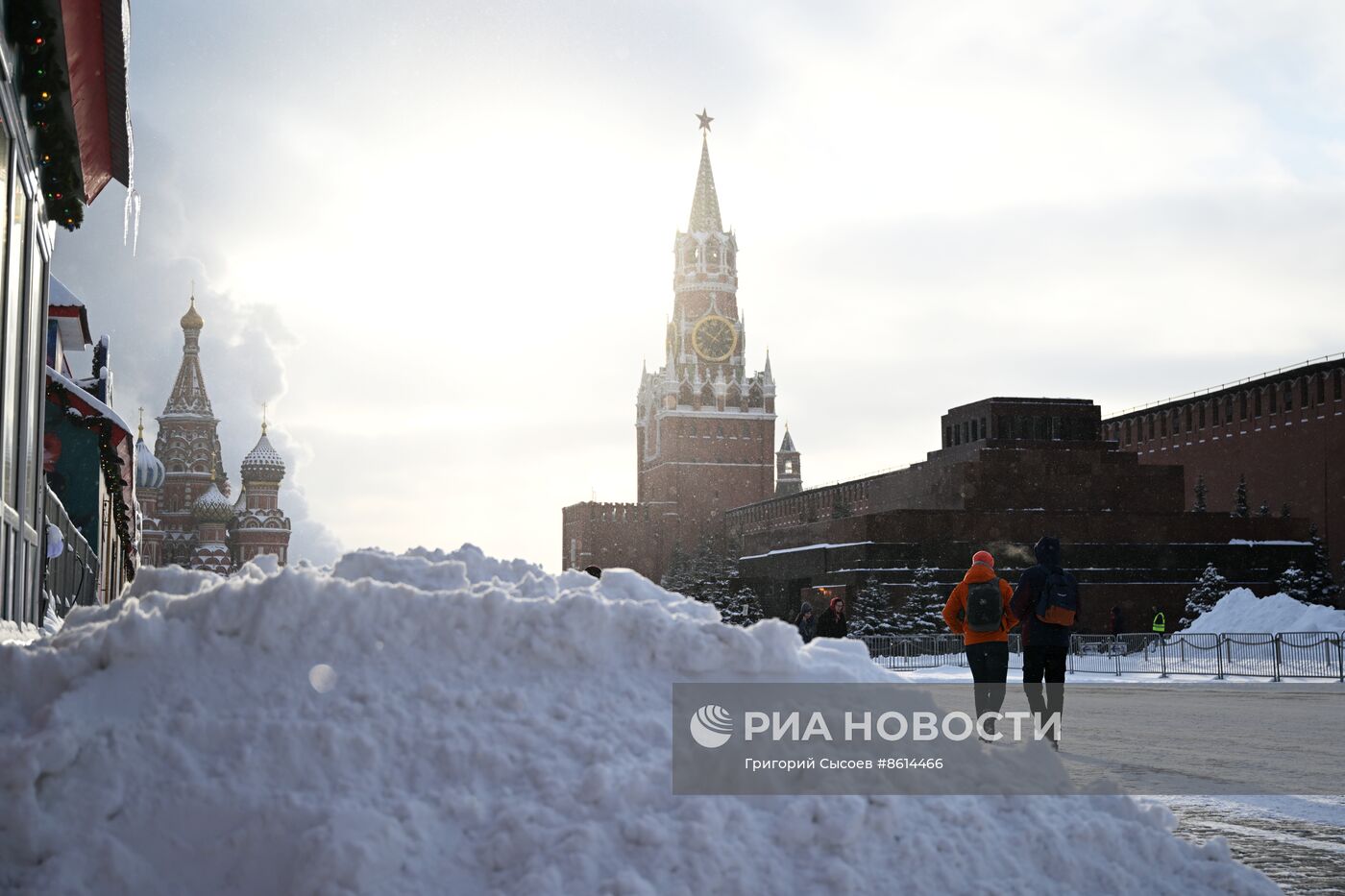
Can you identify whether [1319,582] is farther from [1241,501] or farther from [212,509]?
[212,509]

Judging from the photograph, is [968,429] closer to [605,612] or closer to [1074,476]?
[1074,476]

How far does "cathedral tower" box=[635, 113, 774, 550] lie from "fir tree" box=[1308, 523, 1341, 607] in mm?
67469

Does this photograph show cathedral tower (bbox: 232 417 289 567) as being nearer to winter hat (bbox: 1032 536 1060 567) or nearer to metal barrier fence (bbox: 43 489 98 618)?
metal barrier fence (bbox: 43 489 98 618)


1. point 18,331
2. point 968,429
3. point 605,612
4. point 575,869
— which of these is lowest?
point 575,869

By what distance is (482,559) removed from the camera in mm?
6762

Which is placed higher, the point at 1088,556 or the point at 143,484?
the point at 143,484

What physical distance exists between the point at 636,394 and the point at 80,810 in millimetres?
122432

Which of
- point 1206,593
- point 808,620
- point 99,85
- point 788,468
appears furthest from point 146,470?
point 788,468

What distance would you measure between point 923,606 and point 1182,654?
17.2m

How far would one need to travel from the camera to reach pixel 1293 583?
47.6m

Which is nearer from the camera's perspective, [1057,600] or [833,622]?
[1057,600]

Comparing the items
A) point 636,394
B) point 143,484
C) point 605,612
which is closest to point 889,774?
point 605,612

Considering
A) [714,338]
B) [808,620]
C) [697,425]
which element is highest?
[714,338]

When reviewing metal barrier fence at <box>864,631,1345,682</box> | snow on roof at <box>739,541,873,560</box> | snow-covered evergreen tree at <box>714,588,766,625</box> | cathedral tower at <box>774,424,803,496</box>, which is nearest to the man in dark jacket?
metal barrier fence at <box>864,631,1345,682</box>
